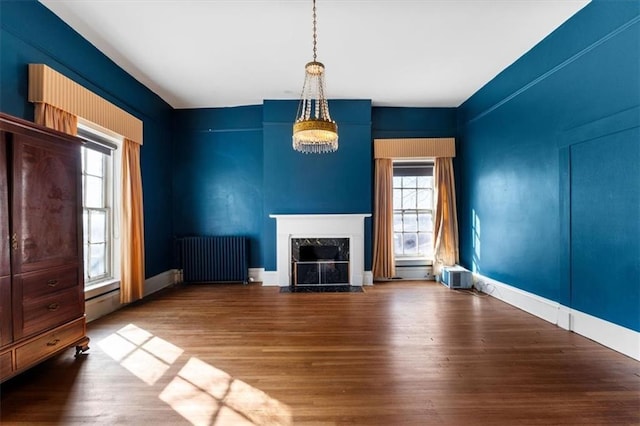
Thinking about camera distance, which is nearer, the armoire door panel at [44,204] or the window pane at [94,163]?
the armoire door panel at [44,204]

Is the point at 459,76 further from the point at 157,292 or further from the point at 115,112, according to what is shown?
the point at 157,292

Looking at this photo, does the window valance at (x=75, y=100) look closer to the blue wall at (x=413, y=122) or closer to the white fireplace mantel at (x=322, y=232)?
the white fireplace mantel at (x=322, y=232)

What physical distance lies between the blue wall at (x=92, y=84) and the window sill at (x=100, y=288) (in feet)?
2.57

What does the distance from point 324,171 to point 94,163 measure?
3.33 metres

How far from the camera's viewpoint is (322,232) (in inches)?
205

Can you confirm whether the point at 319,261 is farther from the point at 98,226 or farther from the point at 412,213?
the point at 98,226

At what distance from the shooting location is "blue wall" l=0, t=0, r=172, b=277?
8.57 ft

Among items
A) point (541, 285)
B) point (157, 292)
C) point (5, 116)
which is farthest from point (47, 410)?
point (541, 285)

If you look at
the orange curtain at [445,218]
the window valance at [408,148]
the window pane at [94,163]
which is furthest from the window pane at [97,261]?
the orange curtain at [445,218]

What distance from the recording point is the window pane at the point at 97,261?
3.79 metres

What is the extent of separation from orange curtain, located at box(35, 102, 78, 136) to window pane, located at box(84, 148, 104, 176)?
678mm

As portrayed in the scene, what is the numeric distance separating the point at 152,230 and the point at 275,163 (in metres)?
2.32

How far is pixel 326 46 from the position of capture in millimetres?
3496

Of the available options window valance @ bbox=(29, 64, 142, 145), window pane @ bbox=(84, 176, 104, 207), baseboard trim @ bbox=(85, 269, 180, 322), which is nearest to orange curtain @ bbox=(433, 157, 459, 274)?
baseboard trim @ bbox=(85, 269, 180, 322)
